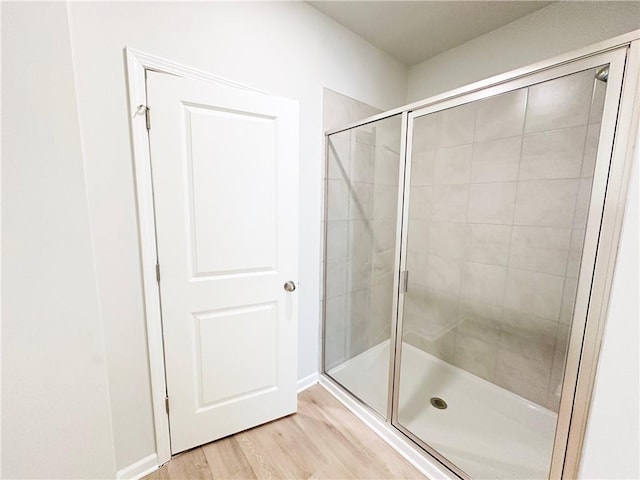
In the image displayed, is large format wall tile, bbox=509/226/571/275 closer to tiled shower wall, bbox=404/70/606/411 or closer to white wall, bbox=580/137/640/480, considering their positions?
tiled shower wall, bbox=404/70/606/411

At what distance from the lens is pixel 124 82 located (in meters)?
1.10

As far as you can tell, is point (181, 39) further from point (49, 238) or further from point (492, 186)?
point (492, 186)

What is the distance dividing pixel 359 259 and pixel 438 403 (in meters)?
1.14

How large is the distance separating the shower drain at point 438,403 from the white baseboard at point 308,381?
0.84m

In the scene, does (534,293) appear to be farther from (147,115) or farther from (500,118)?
(147,115)

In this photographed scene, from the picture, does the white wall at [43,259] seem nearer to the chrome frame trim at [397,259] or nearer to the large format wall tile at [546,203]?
the chrome frame trim at [397,259]

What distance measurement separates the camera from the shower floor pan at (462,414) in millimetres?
1366

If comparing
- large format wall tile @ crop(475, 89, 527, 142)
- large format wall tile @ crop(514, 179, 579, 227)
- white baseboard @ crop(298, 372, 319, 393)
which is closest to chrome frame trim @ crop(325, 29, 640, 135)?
large format wall tile @ crop(475, 89, 527, 142)

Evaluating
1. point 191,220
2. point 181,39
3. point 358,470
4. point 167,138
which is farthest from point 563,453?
point 181,39

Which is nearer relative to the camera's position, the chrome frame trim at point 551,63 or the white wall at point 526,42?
the chrome frame trim at point 551,63

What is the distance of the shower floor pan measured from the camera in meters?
1.37

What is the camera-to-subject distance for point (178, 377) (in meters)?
1.34

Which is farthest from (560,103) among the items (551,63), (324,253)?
(324,253)

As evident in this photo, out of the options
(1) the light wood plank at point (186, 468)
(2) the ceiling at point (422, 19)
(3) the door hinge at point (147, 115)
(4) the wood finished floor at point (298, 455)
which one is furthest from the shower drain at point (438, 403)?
(2) the ceiling at point (422, 19)
